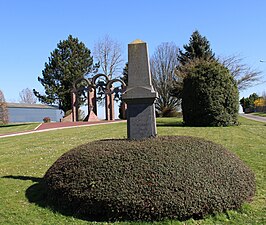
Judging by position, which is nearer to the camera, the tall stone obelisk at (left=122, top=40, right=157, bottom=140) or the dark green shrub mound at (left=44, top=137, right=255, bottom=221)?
the dark green shrub mound at (left=44, top=137, right=255, bottom=221)

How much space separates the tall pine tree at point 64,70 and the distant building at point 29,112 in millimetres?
7785

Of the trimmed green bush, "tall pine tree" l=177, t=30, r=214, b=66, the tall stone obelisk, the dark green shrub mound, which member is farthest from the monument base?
"tall pine tree" l=177, t=30, r=214, b=66

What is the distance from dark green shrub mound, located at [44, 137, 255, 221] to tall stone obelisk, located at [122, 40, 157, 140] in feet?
2.68

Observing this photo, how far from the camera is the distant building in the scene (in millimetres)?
50181

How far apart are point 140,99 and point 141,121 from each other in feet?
1.52

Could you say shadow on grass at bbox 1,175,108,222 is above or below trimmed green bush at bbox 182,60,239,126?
below

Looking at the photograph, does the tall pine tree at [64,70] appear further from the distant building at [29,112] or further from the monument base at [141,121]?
the monument base at [141,121]

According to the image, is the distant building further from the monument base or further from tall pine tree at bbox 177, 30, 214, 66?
the monument base

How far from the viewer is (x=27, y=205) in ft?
15.9

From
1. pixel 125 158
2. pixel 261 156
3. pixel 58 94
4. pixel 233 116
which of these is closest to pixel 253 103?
pixel 58 94

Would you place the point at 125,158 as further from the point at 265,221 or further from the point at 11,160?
the point at 11,160

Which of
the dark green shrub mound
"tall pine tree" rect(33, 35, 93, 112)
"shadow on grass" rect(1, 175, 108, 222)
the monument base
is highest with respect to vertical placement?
"tall pine tree" rect(33, 35, 93, 112)

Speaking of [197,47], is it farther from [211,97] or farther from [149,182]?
[149,182]

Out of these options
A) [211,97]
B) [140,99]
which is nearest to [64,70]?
[211,97]
